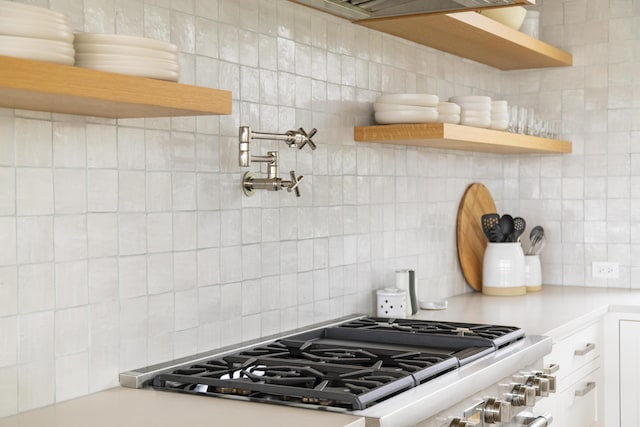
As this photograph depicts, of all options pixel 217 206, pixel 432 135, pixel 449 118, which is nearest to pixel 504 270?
pixel 449 118

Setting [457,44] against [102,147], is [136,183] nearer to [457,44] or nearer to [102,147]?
[102,147]

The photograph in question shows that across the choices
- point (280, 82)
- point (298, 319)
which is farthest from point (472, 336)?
point (280, 82)

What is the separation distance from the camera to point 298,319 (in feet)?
8.58

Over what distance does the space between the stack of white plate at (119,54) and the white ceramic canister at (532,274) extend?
8.39ft

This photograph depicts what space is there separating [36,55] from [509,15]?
8.14ft

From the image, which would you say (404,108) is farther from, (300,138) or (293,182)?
(293,182)

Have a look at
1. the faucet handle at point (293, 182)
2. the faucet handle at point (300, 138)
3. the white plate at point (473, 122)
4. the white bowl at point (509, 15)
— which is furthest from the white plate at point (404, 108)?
the white bowl at point (509, 15)

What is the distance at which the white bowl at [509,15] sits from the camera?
11.2 ft

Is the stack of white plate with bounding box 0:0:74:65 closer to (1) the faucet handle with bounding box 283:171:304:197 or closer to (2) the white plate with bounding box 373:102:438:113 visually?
(1) the faucet handle with bounding box 283:171:304:197

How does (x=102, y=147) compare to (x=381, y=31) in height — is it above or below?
below

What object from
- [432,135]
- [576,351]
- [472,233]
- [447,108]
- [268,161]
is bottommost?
[576,351]

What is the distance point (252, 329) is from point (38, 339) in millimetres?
761

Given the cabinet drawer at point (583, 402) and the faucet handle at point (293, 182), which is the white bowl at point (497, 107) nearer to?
the cabinet drawer at point (583, 402)

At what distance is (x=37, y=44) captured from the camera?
1420 millimetres
